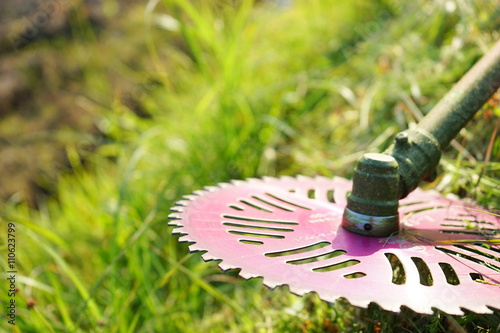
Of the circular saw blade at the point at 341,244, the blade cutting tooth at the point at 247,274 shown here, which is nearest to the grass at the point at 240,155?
the circular saw blade at the point at 341,244

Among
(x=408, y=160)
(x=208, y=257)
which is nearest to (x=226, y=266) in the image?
(x=208, y=257)

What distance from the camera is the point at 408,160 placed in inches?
42.2

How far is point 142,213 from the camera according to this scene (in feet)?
6.76

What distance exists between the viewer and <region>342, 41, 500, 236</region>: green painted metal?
1.00 m

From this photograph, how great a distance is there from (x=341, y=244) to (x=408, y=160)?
0.72ft

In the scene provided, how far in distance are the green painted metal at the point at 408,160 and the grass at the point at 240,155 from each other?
21cm

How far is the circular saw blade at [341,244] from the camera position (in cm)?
83

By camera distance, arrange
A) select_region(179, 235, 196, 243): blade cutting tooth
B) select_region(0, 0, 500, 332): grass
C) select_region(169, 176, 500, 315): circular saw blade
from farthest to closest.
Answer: select_region(0, 0, 500, 332): grass < select_region(179, 235, 196, 243): blade cutting tooth < select_region(169, 176, 500, 315): circular saw blade

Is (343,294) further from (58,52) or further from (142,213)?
(58,52)

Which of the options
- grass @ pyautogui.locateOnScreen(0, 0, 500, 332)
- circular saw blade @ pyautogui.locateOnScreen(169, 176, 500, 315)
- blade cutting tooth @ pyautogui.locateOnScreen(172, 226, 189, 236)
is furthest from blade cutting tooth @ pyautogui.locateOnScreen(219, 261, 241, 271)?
grass @ pyautogui.locateOnScreen(0, 0, 500, 332)

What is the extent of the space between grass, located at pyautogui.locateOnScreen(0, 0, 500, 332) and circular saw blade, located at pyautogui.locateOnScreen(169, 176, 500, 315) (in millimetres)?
172

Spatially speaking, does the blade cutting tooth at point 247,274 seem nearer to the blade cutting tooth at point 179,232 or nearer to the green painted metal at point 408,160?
the blade cutting tooth at point 179,232

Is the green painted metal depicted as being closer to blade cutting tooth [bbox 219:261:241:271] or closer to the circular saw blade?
the circular saw blade

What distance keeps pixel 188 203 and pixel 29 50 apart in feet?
10.1
